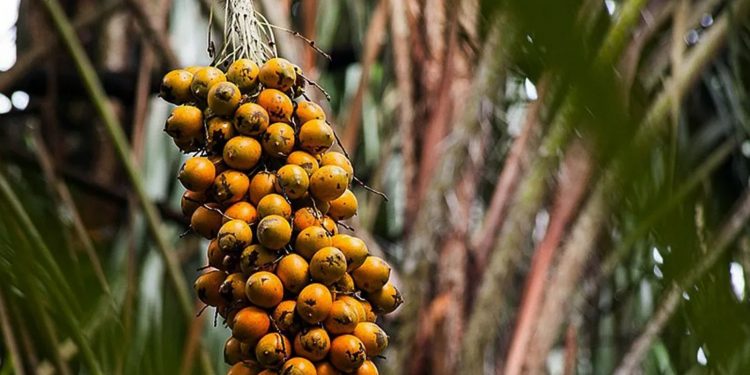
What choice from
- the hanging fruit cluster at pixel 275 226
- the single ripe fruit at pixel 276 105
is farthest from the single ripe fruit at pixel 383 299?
the single ripe fruit at pixel 276 105

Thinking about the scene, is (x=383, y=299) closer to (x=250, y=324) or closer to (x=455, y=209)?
(x=250, y=324)

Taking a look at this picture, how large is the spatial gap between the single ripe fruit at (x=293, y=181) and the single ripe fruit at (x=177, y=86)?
82 millimetres

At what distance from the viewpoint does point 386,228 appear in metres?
2.08

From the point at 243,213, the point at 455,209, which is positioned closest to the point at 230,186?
the point at 243,213

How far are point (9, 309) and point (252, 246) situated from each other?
0.37m

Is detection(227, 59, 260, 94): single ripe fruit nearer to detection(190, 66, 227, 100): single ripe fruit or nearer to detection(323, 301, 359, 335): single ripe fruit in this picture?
detection(190, 66, 227, 100): single ripe fruit

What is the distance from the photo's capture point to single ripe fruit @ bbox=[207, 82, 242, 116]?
Answer: 56 cm

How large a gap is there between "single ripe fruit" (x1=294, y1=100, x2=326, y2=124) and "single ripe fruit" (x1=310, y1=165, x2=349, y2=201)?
0.10ft

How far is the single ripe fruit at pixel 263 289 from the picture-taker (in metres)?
0.53

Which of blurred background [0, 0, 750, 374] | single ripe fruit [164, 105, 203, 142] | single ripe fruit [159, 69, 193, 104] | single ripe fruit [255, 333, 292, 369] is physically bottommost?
blurred background [0, 0, 750, 374]

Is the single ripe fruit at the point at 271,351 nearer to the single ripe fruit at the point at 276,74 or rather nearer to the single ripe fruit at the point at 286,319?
the single ripe fruit at the point at 286,319

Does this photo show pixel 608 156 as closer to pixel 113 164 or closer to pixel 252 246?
pixel 252 246

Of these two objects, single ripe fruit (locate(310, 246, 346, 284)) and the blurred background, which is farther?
the blurred background

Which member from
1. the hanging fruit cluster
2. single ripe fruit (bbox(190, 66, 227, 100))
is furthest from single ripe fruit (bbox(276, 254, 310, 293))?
single ripe fruit (bbox(190, 66, 227, 100))
